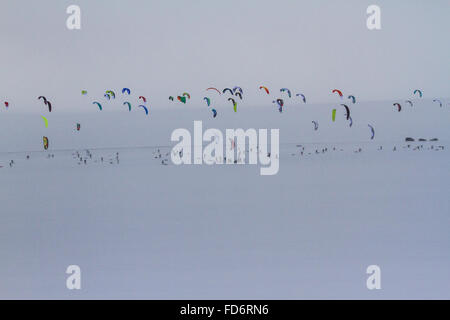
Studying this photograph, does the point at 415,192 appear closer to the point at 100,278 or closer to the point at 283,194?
the point at 283,194

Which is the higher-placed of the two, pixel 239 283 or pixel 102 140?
pixel 102 140

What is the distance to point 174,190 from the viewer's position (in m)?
5.28

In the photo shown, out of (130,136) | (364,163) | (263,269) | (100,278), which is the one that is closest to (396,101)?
(364,163)

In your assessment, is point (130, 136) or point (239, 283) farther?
point (130, 136)

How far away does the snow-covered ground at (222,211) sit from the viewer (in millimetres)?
4160

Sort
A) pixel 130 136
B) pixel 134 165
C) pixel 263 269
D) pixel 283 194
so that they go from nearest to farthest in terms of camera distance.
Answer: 1. pixel 263 269
2. pixel 283 194
3. pixel 130 136
4. pixel 134 165

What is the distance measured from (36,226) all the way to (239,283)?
69.1 inches

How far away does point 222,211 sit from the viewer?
16.4 ft

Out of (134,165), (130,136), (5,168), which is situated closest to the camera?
(5,168)

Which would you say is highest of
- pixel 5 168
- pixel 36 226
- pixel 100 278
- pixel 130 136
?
pixel 130 136

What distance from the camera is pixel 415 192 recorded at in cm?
488

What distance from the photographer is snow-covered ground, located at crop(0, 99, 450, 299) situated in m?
4.16
